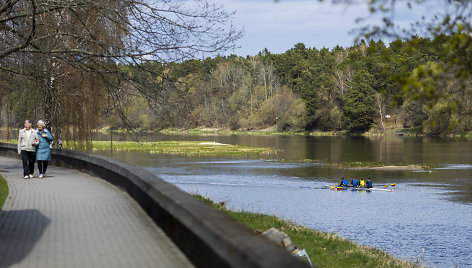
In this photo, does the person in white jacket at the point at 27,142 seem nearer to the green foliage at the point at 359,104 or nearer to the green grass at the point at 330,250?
the green grass at the point at 330,250

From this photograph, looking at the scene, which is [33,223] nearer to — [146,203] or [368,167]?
[146,203]

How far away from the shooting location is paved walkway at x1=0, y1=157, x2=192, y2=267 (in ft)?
25.9

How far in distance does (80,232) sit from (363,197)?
103 ft

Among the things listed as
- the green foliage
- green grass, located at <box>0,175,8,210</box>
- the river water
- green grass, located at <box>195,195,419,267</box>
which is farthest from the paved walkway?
the green foliage

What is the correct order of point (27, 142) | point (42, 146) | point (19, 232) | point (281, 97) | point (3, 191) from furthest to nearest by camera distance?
point (281, 97)
point (42, 146)
point (27, 142)
point (3, 191)
point (19, 232)

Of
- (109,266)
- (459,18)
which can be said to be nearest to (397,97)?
(459,18)

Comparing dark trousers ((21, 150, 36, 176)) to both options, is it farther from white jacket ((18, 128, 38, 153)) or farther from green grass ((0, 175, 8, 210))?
green grass ((0, 175, 8, 210))

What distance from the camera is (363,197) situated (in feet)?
129

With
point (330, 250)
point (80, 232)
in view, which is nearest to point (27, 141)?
point (330, 250)

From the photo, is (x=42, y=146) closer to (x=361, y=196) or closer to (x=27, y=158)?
(x=27, y=158)

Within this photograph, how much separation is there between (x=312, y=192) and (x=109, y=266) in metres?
33.5

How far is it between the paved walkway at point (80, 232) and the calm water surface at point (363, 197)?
18.4 feet

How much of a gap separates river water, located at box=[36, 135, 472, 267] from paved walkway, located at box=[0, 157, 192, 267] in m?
5.50

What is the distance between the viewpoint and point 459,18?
7.10 m
